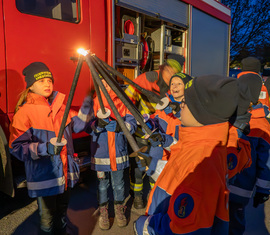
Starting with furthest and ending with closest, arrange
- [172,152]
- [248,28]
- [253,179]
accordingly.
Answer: [248,28] → [253,179] → [172,152]

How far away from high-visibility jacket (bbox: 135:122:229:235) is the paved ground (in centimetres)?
157

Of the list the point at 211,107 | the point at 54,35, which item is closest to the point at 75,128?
the point at 54,35

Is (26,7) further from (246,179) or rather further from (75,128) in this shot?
(246,179)

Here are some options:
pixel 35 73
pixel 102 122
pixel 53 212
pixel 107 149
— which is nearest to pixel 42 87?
pixel 35 73

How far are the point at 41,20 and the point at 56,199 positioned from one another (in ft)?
5.59

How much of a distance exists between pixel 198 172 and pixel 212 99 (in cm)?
31

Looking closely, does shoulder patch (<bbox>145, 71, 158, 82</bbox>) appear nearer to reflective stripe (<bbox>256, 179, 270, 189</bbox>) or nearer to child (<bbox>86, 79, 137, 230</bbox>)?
child (<bbox>86, 79, 137, 230</bbox>)

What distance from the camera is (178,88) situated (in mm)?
2463

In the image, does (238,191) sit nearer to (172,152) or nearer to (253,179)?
(253,179)

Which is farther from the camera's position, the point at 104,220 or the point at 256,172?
the point at 104,220

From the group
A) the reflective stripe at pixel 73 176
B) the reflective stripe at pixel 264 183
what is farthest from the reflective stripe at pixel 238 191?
the reflective stripe at pixel 73 176

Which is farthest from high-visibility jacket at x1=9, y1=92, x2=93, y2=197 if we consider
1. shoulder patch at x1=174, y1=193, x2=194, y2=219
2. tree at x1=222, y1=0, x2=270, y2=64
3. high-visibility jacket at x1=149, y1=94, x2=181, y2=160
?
tree at x1=222, y1=0, x2=270, y2=64

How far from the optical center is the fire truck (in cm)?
218

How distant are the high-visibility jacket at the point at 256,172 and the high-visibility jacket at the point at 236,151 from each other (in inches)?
8.1
